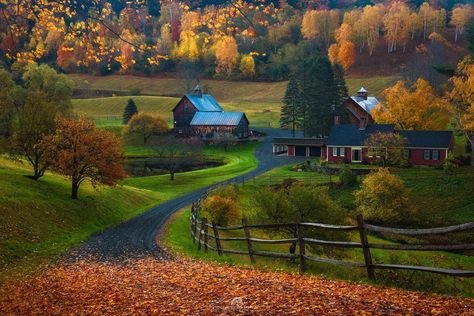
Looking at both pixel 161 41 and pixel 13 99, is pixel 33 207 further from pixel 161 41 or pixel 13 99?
pixel 161 41

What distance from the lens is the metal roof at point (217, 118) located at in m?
102

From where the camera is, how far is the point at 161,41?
5162 inches

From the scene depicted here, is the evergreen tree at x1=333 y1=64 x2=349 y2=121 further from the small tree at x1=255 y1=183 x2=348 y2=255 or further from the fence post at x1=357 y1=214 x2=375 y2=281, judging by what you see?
the fence post at x1=357 y1=214 x2=375 y2=281

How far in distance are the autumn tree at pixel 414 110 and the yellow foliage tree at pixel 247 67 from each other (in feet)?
293

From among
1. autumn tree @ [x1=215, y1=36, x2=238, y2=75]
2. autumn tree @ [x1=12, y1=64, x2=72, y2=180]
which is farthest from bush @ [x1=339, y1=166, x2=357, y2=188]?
autumn tree @ [x1=215, y1=36, x2=238, y2=75]

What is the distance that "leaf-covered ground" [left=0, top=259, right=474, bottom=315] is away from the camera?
1042 cm

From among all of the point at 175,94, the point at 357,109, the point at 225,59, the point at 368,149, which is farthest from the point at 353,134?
the point at 225,59

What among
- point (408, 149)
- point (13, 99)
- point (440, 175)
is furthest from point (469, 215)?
point (13, 99)

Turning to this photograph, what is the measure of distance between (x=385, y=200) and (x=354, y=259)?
61.6ft

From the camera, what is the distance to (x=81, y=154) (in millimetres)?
40562

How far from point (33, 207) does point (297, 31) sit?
152675mm

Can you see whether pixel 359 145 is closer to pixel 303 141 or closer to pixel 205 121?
pixel 303 141

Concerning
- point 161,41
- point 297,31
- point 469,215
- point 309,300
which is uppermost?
point 297,31

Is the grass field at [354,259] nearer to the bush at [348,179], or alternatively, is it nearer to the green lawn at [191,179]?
the green lawn at [191,179]
